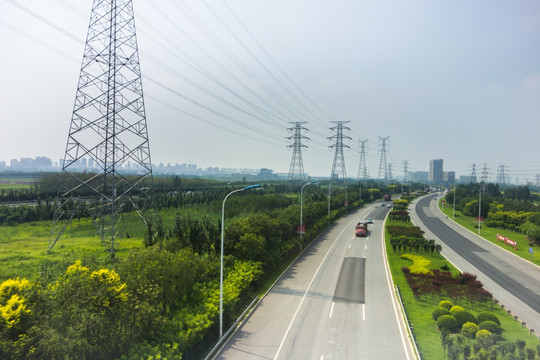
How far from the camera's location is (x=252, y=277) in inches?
866

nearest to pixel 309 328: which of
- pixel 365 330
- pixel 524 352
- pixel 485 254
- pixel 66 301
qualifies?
pixel 365 330

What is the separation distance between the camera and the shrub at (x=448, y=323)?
17562 millimetres

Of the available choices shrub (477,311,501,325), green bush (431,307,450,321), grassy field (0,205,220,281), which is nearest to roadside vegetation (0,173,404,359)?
grassy field (0,205,220,281)

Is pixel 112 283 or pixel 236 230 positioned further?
pixel 236 230

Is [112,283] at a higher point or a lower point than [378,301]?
higher

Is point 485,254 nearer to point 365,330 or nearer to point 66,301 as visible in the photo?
point 365,330

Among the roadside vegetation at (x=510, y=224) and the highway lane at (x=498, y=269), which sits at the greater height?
the roadside vegetation at (x=510, y=224)

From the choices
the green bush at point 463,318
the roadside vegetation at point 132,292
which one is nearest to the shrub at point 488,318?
the green bush at point 463,318

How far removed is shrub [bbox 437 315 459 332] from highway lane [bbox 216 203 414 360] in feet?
7.20

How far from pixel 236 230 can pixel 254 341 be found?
33.4ft

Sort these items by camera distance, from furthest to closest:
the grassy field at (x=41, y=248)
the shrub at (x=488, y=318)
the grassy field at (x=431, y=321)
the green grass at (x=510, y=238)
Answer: the green grass at (x=510, y=238) < the grassy field at (x=41, y=248) < the shrub at (x=488, y=318) < the grassy field at (x=431, y=321)

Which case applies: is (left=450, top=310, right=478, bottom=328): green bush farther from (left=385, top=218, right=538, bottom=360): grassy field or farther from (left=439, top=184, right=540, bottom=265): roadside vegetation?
(left=439, top=184, right=540, bottom=265): roadside vegetation

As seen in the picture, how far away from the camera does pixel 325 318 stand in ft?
63.7

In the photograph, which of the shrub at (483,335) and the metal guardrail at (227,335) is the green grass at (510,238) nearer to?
the shrub at (483,335)
